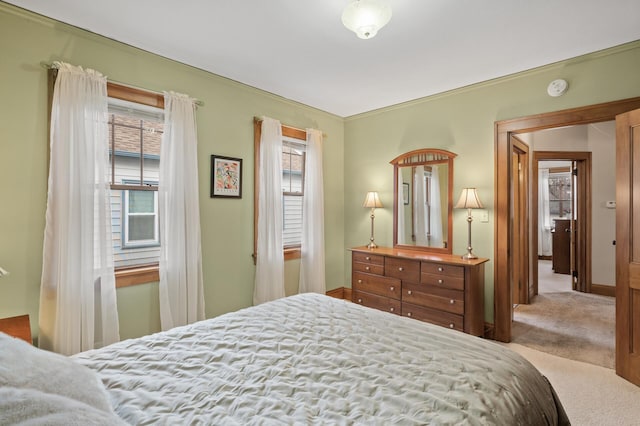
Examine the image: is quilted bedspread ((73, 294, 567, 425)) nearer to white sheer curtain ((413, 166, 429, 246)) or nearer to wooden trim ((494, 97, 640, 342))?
wooden trim ((494, 97, 640, 342))

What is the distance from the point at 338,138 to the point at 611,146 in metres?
4.35

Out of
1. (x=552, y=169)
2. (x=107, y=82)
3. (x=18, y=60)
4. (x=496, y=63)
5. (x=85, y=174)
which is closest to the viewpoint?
(x=18, y=60)

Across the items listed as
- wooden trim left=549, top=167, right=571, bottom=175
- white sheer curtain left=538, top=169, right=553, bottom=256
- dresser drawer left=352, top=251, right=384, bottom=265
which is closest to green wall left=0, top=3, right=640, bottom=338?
dresser drawer left=352, top=251, right=384, bottom=265

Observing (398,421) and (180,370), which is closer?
(398,421)

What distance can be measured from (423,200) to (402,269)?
3.22ft

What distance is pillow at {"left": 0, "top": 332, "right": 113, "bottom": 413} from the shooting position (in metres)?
0.89

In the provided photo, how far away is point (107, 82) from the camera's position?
2557 millimetres

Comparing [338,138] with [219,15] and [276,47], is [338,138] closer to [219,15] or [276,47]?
[276,47]

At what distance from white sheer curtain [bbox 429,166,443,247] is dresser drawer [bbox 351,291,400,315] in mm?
883

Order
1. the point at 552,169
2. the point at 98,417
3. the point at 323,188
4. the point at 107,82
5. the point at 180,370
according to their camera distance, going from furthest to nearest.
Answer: the point at 552,169 → the point at 323,188 → the point at 107,82 → the point at 180,370 → the point at 98,417

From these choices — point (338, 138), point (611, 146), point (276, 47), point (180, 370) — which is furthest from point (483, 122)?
point (180, 370)

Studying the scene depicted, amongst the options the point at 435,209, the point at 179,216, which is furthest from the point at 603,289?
the point at 179,216

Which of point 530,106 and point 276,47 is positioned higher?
point 276,47

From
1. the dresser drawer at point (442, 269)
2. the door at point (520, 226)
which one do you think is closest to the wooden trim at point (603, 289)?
the door at point (520, 226)
